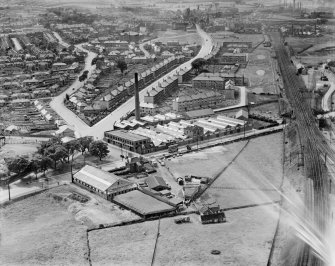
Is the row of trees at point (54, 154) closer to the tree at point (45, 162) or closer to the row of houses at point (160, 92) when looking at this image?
the tree at point (45, 162)

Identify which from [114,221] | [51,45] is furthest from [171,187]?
[51,45]

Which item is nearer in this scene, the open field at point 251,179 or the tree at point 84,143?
the open field at point 251,179

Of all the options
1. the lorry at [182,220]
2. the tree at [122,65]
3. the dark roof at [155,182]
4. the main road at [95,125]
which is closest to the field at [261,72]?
the main road at [95,125]

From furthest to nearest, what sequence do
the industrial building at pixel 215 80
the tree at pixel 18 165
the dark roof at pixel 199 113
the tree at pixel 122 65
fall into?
the tree at pixel 122 65 < the industrial building at pixel 215 80 < the dark roof at pixel 199 113 < the tree at pixel 18 165

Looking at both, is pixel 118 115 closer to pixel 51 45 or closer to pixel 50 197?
pixel 50 197

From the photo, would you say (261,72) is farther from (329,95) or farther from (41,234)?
(41,234)

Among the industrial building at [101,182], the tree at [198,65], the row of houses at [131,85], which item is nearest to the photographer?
the industrial building at [101,182]

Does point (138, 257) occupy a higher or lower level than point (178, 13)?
lower
